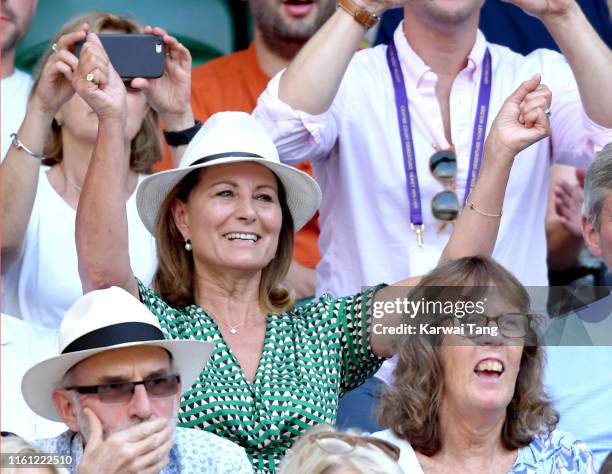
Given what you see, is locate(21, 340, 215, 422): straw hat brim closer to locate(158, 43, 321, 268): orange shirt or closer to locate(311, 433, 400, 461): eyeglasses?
locate(311, 433, 400, 461): eyeglasses

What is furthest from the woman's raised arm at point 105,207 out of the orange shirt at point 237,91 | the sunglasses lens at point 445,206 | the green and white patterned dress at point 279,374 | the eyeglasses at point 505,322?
the orange shirt at point 237,91

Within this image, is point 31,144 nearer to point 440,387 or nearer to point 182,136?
point 182,136

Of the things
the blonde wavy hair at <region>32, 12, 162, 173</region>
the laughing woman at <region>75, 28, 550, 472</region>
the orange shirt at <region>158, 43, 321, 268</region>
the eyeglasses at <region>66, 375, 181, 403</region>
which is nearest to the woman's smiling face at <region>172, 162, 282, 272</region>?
the laughing woman at <region>75, 28, 550, 472</region>

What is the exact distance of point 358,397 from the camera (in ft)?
14.1

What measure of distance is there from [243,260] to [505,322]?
79 centimetres

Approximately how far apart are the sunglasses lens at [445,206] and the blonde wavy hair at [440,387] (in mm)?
836

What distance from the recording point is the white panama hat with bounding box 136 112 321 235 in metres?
4.11

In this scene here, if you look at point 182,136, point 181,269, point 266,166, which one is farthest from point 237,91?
point 181,269

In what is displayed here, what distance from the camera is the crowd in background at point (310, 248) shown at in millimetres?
3580

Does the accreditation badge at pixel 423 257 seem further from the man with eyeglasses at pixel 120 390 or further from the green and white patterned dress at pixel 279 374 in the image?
the man with eyeglasses at pixel 120 390

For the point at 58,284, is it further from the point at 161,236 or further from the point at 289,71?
the point at 289,71

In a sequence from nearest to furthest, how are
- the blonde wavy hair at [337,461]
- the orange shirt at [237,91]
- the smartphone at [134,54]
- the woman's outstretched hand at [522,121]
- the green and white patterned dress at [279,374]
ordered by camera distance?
the blonde wavy hair at [337,461] → the green and white patterned dress at [279,374] → the woman's outstretched hand at [522,121] → the smartphone at [134,54] → the orange shirt at [237,91]

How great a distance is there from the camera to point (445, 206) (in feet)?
15.1

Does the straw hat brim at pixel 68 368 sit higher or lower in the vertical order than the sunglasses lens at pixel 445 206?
lower
